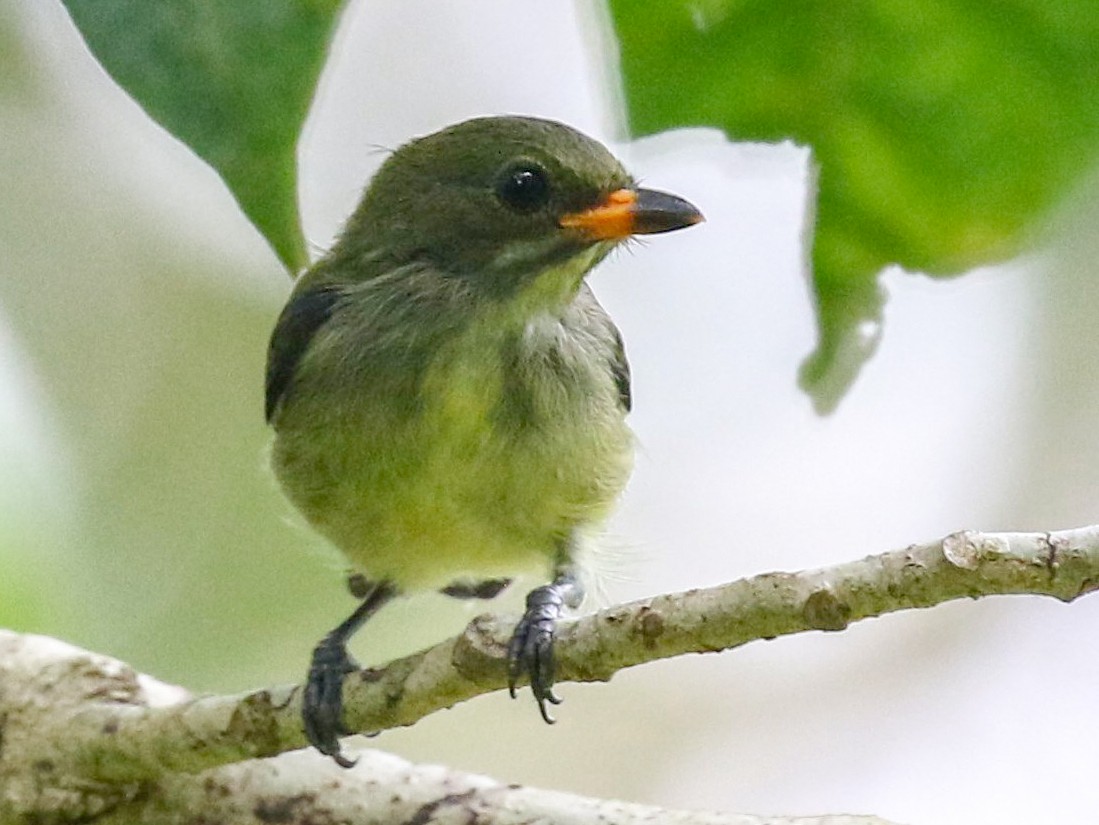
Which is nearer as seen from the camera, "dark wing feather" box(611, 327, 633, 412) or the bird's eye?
the bird's eye

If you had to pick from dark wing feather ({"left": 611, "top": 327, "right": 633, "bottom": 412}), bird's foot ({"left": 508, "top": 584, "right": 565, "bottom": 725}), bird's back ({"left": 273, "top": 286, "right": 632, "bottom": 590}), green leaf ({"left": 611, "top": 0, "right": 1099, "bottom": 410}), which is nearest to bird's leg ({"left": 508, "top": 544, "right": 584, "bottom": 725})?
bird's foot ({"left": 508, "top": 584, "right": 565, "bottom": 725})

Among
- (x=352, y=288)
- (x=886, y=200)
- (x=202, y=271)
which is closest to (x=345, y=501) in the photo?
(x=352, y=288)

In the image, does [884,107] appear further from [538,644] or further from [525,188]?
→ [525,188]

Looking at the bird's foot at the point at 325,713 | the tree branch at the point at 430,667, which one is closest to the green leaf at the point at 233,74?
the tree branch at the point at 430,667

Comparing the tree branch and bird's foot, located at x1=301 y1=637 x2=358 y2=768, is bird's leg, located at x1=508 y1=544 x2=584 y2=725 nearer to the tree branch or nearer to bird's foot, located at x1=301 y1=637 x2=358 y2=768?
the tree branch

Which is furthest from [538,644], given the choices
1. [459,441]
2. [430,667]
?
[459,441]

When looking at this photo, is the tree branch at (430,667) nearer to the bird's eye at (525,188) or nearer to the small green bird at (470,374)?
the small green bird at (470,374)

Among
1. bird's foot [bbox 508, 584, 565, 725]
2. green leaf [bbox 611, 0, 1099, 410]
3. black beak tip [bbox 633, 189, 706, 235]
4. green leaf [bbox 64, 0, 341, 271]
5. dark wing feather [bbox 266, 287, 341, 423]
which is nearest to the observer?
green leaf [bbox 64, 0, 341, 271]
